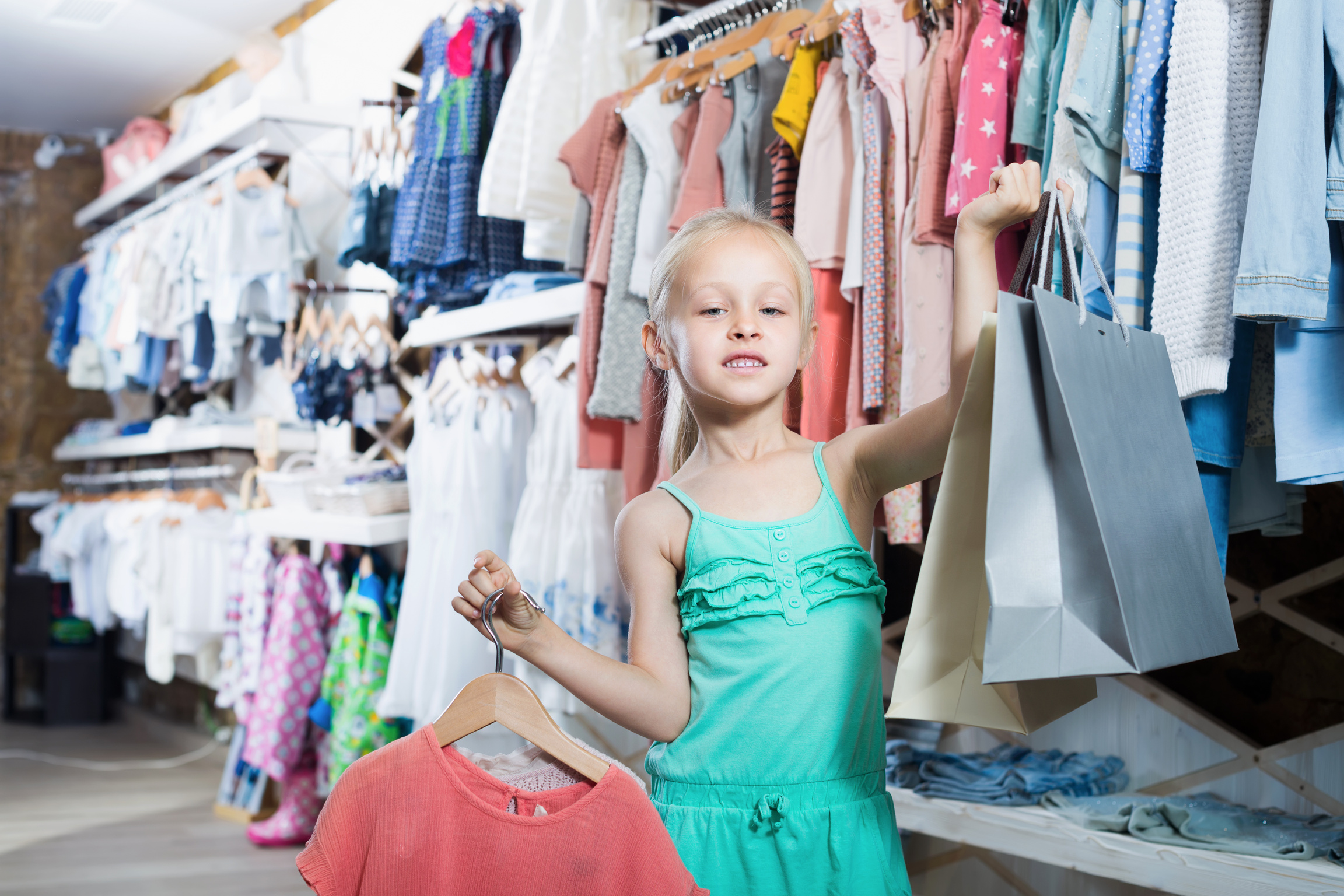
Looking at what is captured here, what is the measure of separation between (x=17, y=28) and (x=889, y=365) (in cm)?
429

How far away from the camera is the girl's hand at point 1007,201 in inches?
37.2

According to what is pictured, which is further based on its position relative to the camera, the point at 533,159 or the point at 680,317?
the point at 533,159

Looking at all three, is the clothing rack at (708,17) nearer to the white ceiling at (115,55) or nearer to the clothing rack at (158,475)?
the white ceiling at (115,55)

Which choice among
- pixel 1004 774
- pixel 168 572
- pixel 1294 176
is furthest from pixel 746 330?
pixel 168 572

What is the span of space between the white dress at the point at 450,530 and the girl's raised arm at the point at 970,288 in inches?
76.5

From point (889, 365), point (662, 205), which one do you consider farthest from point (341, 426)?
point (889, 365)

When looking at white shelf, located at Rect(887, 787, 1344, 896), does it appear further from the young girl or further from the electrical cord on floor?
the electrical cord on floor

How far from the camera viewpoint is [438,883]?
941 millimetres

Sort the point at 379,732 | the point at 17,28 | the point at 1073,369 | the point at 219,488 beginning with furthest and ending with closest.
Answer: the point at 219,488 < the point at 17,28 < the point at 379,732 < the point at 1073,369

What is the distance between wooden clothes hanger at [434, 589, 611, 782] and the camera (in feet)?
3.14

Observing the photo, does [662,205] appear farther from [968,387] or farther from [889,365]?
[968,387]

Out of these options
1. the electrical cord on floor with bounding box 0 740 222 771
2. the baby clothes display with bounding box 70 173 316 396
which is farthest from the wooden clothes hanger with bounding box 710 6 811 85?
the electrical cord on floor with bounding box 0 740 222 771

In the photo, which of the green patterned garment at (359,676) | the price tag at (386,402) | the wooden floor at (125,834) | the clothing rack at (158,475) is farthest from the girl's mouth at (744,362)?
the clothing rack at (158,475)

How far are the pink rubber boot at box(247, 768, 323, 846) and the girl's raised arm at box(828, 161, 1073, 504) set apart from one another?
2961 millimetres
